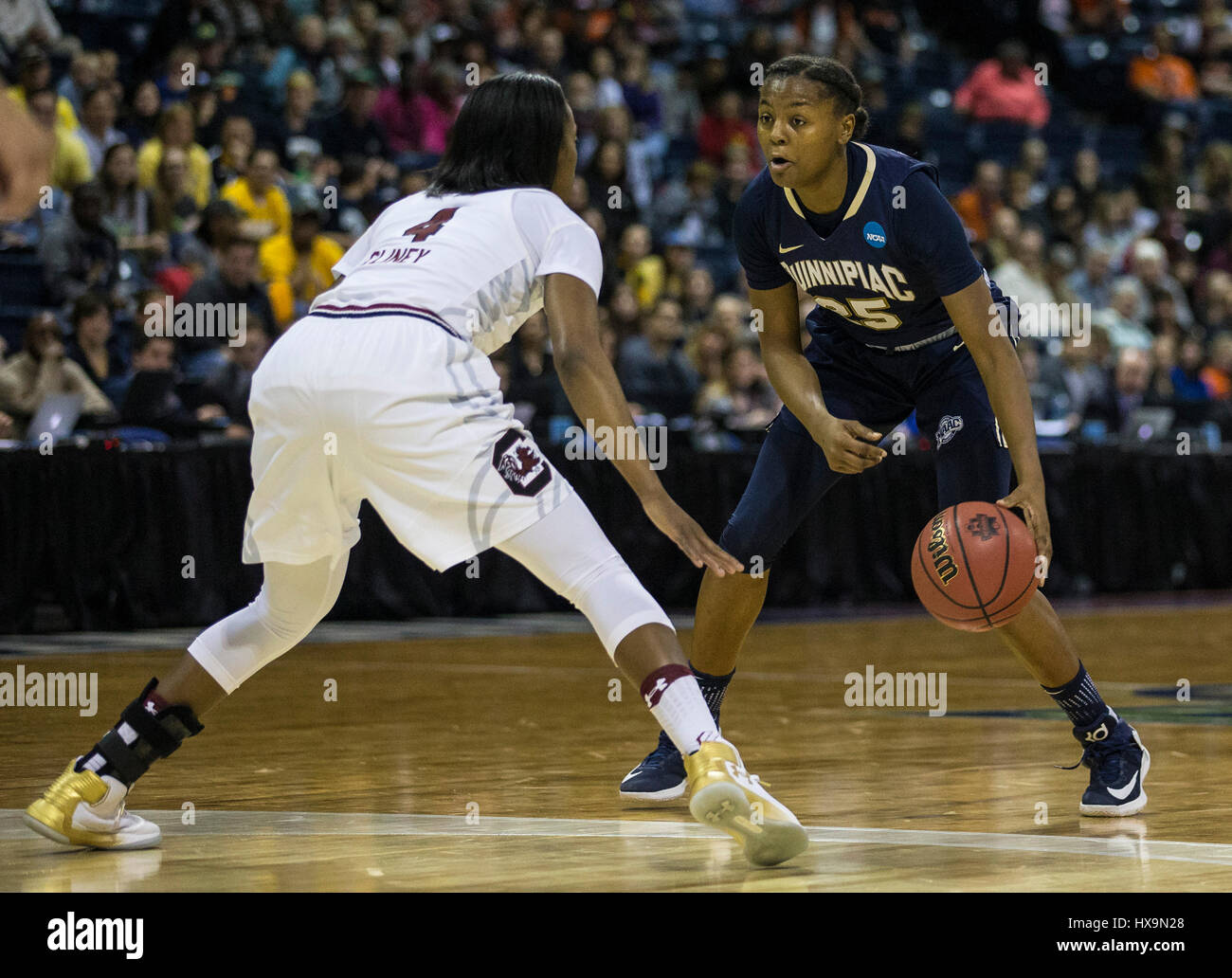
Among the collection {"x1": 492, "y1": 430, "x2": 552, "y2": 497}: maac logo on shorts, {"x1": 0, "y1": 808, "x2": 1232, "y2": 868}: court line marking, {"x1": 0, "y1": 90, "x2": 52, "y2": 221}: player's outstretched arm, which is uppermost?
{"x1": 0, "y1": 90, "x2": 52, "y2": 221}: player's outstretched arm

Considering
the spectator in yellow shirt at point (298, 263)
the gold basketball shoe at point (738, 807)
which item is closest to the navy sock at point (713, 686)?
the gold basketball shoe at point (738, 807)

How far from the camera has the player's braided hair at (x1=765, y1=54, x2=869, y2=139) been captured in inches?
188

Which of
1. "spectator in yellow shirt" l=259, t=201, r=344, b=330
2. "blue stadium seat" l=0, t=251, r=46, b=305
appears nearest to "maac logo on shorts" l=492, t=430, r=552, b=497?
"spectator in yellow shirt" l=259, t=201, r=344, b=330

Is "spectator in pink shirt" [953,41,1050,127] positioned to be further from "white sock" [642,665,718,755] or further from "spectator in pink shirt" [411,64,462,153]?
"white sock" [642,665,718,755]

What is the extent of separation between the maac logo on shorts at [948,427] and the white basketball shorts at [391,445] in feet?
4.74

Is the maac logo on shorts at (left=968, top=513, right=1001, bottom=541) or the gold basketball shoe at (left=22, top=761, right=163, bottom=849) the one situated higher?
the maac logo on shorts at (left=968, top=513, right=1001, bottom=541)

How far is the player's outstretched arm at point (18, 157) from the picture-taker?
252 centimetres

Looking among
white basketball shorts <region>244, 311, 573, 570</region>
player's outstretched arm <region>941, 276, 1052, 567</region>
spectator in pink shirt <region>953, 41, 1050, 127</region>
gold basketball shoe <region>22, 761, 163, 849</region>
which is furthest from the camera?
spectator in pink shirt <region>953, 41, 1050, 127</region>

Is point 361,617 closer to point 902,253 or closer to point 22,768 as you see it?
point 22,768

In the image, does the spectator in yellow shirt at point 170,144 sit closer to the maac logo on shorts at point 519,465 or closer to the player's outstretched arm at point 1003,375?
the player's outstretched arm at point 1003,375

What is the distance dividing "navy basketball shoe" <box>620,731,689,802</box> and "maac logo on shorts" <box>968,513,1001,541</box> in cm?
92

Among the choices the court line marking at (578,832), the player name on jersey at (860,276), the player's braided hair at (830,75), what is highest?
the player's braided hair at (830,75)

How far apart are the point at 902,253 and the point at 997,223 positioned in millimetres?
10971

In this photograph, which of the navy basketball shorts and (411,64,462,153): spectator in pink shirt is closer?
the navy basketball shorts
